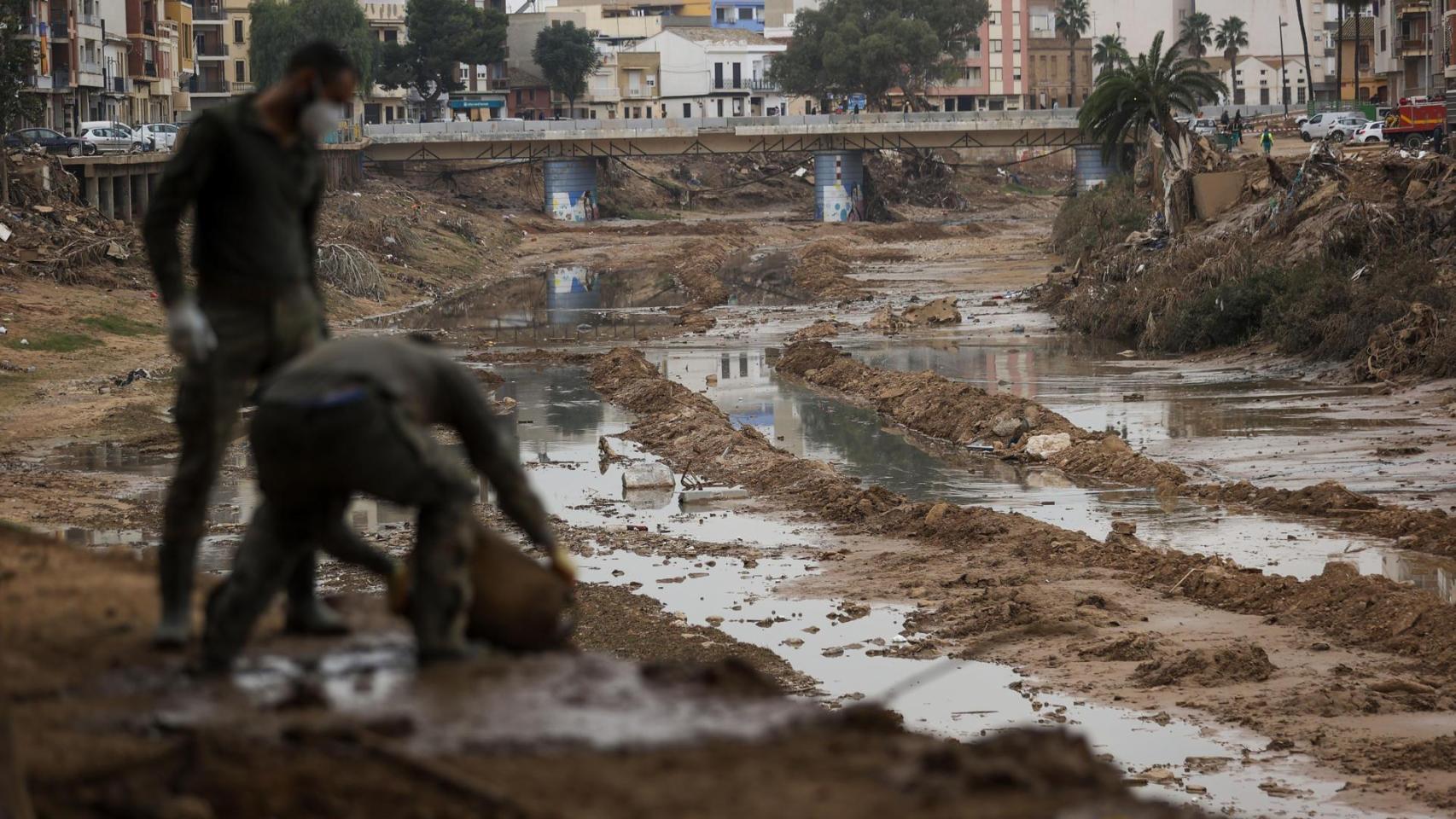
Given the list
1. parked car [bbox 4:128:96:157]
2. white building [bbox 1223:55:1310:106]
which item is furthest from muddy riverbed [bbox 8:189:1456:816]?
white building [bbox 1223:55:1310:106]

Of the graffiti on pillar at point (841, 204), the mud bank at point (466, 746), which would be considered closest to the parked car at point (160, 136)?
the graffiti on pillar at point (841, 204)

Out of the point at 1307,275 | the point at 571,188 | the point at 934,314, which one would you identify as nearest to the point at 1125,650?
the point at 1307,275

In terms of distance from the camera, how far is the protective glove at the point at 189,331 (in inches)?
228

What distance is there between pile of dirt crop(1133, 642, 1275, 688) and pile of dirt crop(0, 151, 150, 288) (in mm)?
27895

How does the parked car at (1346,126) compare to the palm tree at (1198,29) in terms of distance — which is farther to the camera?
the palm tree at (1198,29)

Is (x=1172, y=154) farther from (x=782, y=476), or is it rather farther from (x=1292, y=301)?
(x=782, y=476)

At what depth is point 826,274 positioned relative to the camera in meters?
54.6

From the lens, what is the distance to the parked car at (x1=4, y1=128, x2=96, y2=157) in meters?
50.0

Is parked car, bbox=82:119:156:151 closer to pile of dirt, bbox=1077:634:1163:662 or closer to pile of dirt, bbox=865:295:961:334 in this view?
pile of dirt, bbox=865:295:961:334

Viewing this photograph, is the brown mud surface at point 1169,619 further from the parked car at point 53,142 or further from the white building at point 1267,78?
the white building at point 1267,78

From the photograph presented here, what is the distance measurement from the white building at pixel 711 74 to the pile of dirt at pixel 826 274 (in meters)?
59.0

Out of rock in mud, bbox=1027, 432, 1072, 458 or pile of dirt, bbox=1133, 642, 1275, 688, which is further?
rock in mud, bbox=1027, 432, 1072, 458

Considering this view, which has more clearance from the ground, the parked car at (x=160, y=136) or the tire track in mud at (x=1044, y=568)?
the parked car at (x=160, y=136)

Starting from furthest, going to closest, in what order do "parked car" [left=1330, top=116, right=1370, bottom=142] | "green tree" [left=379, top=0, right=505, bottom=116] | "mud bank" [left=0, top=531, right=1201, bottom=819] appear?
1. "green tree" [left=379, top=0, right=505, bottom=116]
2. "parked car" [left=1330, top=116, right=1370, bottom=142]
3. "mud bank" [left=0, top=531, right=1201, bottom=819]
